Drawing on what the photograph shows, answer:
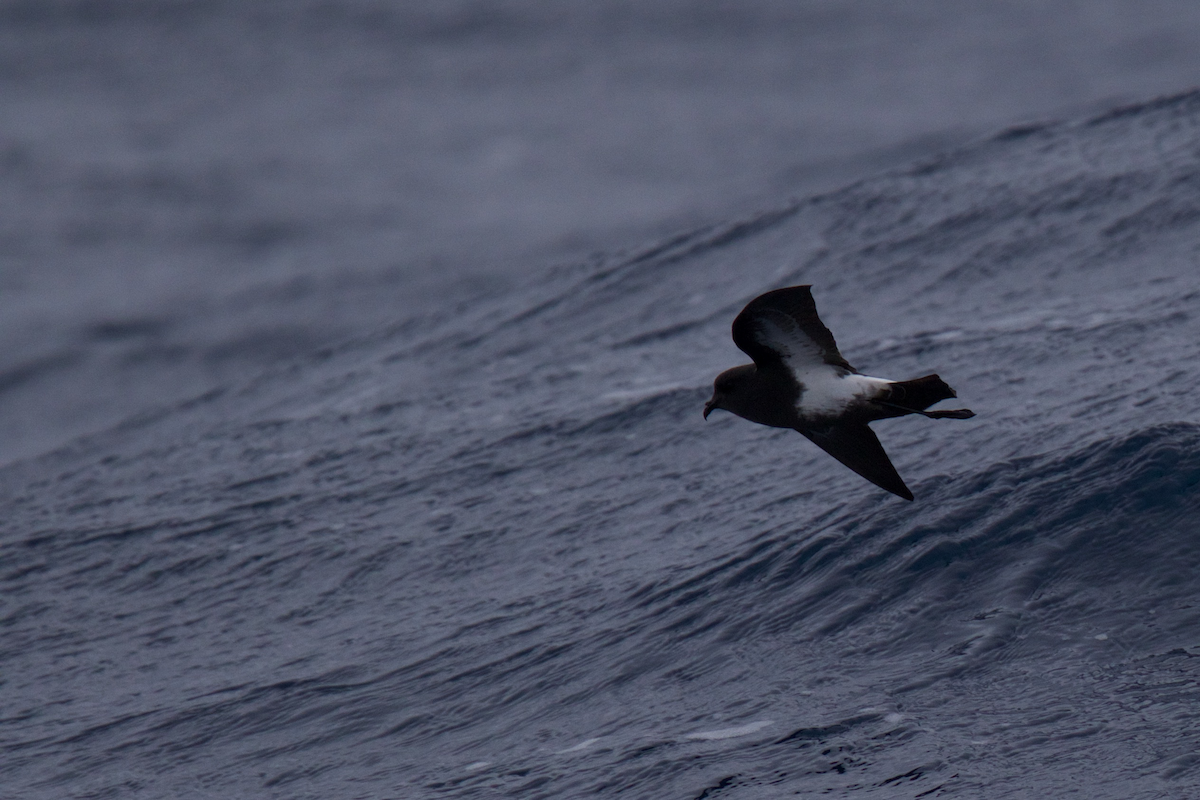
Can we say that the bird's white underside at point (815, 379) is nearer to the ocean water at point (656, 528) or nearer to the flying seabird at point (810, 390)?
the flying seabird at point (810, 390)

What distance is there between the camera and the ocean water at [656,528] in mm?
6555

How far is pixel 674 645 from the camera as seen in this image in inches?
308

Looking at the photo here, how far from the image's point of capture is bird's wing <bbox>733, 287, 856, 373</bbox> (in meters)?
6.14

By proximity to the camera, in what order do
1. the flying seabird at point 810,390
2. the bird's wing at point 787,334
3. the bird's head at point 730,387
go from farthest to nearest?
the bird's head at point 730,387 < the flying seabird at point 810,390 < the bird's wing at point 787,334

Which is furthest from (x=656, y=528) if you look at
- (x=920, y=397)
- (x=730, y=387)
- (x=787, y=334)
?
(x=920, y=397)

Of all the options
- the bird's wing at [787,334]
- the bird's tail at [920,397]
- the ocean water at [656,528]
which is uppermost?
the bird's wing at [787,334]

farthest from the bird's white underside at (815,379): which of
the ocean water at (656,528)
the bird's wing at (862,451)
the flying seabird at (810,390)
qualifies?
the ocean water at (656,528)

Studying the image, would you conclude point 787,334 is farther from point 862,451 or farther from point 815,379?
point 862,451

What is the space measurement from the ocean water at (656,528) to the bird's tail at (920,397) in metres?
1.22

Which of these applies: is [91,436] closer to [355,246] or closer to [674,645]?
[355,246]

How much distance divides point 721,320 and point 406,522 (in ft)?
13.0

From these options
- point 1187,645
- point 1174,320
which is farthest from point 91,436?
point 1187,645

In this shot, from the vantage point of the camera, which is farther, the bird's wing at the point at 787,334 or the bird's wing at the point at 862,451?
the bird's wing at the point at 862,451

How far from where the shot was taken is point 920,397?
6.09 meters
